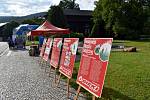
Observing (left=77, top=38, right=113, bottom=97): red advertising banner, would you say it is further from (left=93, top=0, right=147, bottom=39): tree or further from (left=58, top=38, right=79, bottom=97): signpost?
(left=93, top=0, right=147, bottom=39): tree

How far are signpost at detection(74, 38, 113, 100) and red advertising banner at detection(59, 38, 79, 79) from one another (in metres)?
1.52

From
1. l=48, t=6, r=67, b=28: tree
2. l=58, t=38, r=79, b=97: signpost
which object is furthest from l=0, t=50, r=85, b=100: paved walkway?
l=48, t=6, r=67, b=28: tree

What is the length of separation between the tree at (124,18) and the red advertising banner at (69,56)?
52901 mm

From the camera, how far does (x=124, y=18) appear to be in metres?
65.6

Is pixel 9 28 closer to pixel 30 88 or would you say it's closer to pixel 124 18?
pixel 124 18

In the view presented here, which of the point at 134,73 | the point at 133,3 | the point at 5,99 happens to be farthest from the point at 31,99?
the point at 133,3

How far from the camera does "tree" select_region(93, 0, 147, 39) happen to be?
213ft

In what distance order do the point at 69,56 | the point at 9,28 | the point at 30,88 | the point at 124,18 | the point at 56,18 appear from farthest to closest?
1. the point at 9,28
2. the point at 124,18
3. the point at 56,18
4. the point at 30,88
5. the point at 69,56

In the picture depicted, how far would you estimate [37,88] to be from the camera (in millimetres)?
12312

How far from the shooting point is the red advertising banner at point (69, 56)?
10711 mm

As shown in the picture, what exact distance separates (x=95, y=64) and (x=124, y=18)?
58.4m

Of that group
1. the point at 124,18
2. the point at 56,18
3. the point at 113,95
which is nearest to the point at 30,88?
the point at 113,95

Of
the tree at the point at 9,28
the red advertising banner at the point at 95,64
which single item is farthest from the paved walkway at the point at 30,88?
the tree at the point at 9,28

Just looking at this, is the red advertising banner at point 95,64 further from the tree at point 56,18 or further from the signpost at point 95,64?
the tree at point 56,18
